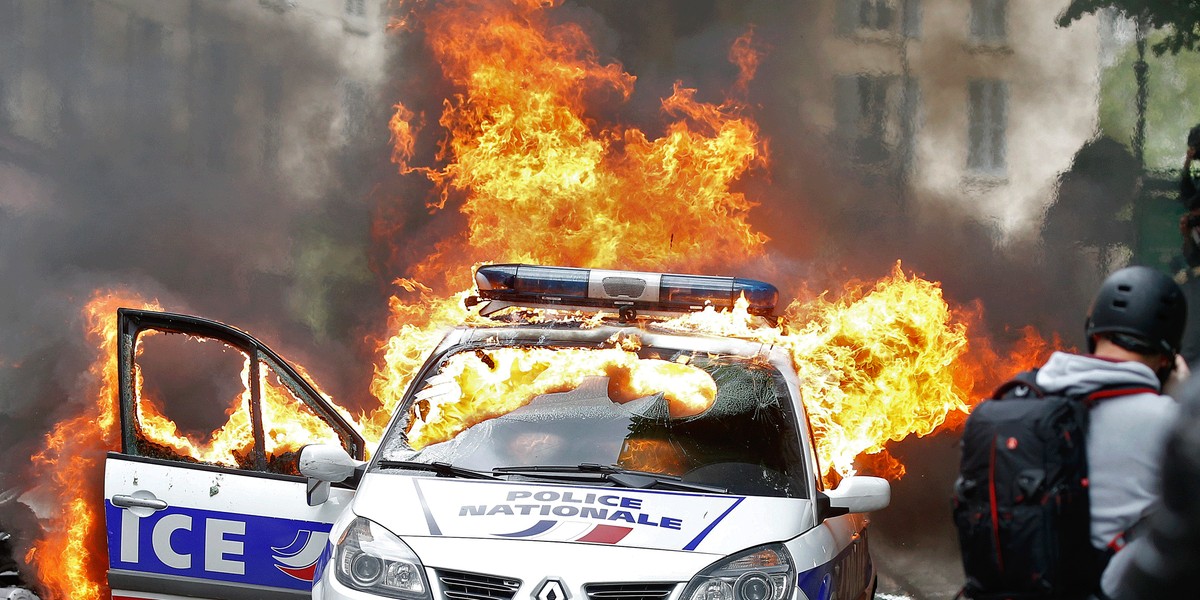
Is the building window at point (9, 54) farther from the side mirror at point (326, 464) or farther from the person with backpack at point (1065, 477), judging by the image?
the person with backpack at point (1065, 477)

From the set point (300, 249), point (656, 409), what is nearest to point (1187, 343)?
point (656, 409)

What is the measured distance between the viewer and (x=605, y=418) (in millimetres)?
4645

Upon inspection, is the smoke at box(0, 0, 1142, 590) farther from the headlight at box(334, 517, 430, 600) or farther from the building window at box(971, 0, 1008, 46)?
the headlight at box(334, 517, 430, 600)

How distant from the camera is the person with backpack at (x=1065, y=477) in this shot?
2.72 meters

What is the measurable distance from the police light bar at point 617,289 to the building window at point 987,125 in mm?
7345

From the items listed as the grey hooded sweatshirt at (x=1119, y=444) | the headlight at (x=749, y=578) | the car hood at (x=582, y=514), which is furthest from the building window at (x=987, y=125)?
the grey hooded sweatshirt at (x=1119, y=444)

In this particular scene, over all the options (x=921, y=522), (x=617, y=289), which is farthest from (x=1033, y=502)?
(x=921, y=522)

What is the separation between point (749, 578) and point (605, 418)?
1.05 metres

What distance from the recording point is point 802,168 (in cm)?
1285

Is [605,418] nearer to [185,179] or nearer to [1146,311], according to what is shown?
[1146,311]

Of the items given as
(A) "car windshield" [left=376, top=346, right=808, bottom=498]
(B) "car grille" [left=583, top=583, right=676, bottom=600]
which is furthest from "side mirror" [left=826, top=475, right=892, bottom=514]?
(B) "car grille" [left=583, top=583, right=676, bottom=600]

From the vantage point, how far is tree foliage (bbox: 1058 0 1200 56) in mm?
10547

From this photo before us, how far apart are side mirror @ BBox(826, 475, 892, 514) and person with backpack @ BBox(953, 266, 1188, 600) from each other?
148cm

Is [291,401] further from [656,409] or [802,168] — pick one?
[802,168]
